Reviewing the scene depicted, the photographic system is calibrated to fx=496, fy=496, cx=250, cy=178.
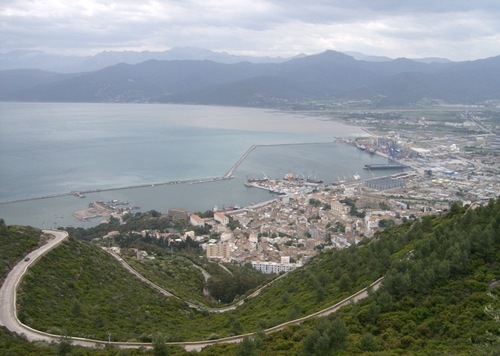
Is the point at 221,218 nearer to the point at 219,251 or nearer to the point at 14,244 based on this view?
the point at 219,251

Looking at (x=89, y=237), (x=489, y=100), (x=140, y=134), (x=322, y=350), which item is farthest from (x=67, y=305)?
(x=489, y=100)

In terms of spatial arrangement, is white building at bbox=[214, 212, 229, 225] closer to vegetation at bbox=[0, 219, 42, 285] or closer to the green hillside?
the green hillside

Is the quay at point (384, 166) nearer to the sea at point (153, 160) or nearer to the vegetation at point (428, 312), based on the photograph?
the sea at point (153, 160)

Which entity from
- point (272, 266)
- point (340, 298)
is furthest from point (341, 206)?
point (340, 298)

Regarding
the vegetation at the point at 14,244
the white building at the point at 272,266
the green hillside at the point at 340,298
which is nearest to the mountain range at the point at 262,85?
the white building at the point at 272,266

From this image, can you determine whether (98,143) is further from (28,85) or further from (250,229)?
(28,85)

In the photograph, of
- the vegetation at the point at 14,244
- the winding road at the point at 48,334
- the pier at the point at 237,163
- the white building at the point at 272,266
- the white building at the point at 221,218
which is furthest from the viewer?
the pier at the point at 237,163

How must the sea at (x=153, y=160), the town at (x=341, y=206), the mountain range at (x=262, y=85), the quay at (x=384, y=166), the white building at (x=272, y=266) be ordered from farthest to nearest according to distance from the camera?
the mountain range at (x=262, y=85)
the quay at (x=384, y=166)
the sea at (x=153, y=160)
the town at (x=341, y=206)
the white building at (x=272, y=266)
